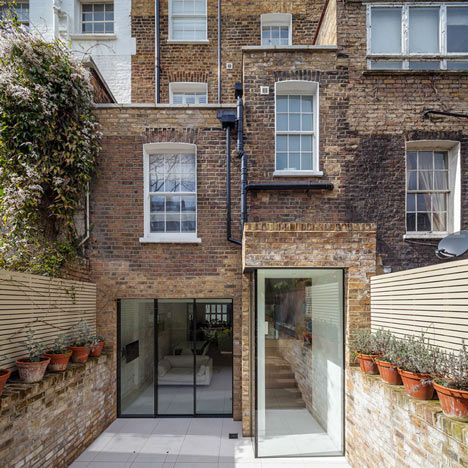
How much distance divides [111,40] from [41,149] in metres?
4.69

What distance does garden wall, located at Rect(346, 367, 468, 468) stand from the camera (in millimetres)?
2992

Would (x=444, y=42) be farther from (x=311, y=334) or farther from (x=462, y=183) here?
(x=311, y=334)

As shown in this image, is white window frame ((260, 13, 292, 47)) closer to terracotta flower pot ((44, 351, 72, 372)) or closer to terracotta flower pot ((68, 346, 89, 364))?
terracotta flower pot ((68, 346, 89, 364))

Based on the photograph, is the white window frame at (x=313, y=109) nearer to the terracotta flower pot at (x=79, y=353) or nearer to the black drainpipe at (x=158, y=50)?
the black drainpipe at (x=158, y=50)

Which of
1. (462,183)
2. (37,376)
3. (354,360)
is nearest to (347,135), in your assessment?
(462,183)

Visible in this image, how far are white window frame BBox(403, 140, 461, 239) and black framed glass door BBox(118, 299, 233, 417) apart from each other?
4.13 meters

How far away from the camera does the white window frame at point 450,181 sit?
6.80 metres

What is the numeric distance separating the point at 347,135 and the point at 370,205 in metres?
1.43

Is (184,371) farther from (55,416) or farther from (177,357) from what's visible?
(55,416)

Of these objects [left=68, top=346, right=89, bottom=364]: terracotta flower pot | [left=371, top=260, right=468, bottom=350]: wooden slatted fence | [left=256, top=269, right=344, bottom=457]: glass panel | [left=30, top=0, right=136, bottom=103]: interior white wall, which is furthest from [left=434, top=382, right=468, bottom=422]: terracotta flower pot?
[left=30, top=0, right=136, bottom=103]: interior white wall

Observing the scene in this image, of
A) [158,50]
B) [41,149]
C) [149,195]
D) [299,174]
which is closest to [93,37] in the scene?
[158,50]

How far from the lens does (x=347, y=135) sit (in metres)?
6.90

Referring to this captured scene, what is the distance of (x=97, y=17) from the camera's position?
9883 millimetres

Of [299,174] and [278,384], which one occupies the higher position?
[299,174]
